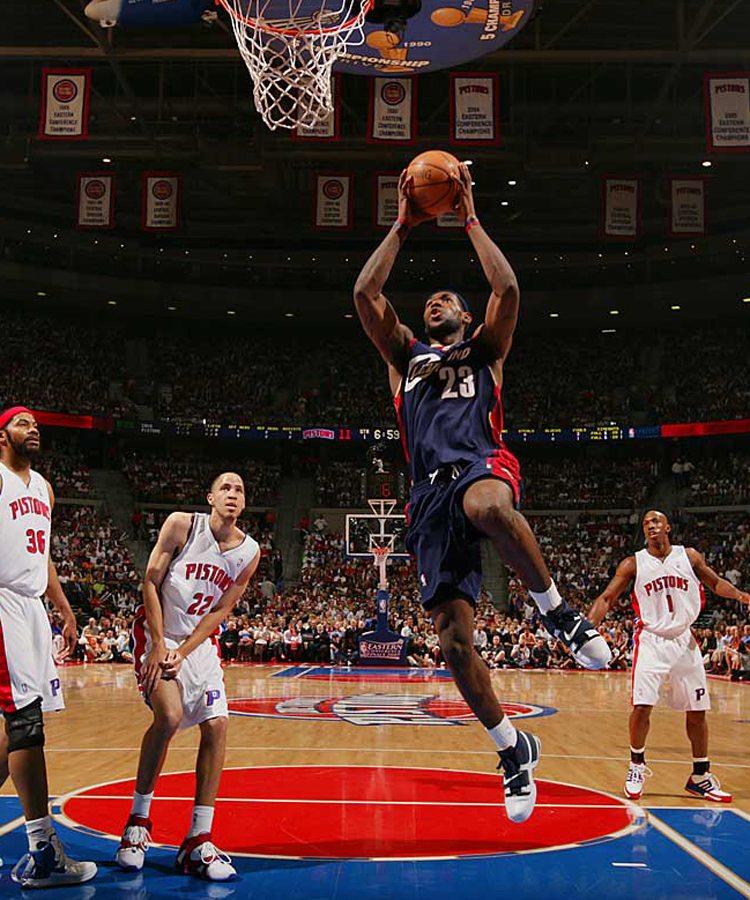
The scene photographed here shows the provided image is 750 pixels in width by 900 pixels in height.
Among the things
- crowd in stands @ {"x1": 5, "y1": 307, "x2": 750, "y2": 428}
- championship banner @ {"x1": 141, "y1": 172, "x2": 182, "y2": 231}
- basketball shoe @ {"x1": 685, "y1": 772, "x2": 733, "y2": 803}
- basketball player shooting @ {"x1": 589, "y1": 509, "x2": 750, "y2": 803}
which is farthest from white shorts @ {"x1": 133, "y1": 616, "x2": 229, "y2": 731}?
crowd in stands @ {"x1": 5, "y1": 307, "x2": 750, "y2": 428}

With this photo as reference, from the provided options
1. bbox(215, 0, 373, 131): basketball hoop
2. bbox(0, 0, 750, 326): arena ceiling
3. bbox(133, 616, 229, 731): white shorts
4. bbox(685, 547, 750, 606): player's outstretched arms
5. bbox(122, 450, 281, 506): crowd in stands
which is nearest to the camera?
bbox(133, 616, 229, 731): white shorts

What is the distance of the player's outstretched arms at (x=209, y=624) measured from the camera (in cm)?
500

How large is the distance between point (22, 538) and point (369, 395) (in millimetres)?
29677

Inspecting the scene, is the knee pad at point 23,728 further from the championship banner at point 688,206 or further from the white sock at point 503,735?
the championship banner at point 688,206

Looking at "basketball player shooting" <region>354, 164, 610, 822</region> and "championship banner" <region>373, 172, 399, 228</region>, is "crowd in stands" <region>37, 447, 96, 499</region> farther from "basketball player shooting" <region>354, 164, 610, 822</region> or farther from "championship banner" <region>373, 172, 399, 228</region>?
"basketball player shooting" <region>354, 164, 610, 822</region>

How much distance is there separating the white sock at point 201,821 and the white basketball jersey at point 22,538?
1.39m

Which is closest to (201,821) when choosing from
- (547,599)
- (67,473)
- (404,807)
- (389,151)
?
(404,807)

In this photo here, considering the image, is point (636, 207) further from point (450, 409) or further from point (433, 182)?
point (450, 409)

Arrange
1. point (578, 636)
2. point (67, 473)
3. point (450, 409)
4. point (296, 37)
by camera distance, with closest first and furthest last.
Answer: point (578, 636), point (450, 409), point (296, 37), point (67, 473)

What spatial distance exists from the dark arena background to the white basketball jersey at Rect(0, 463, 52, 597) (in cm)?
143

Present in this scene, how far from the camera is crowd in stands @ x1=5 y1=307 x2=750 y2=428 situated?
32.2 metres

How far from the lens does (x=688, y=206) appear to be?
19.0 metres

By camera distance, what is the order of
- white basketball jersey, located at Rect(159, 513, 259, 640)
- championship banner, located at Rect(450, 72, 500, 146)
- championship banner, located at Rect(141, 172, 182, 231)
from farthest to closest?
championship banner, located at Rect(141, 172, 182, 231) → championship banner, located at Rect(450, 72, 500, 146) → white basketball jersey, located at Rect(159, 513, 259, 640)

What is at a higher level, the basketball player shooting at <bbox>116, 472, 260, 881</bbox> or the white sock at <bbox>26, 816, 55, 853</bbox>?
the basketball player shooting at <bbox>116, 472, 260, 881</bbox>
